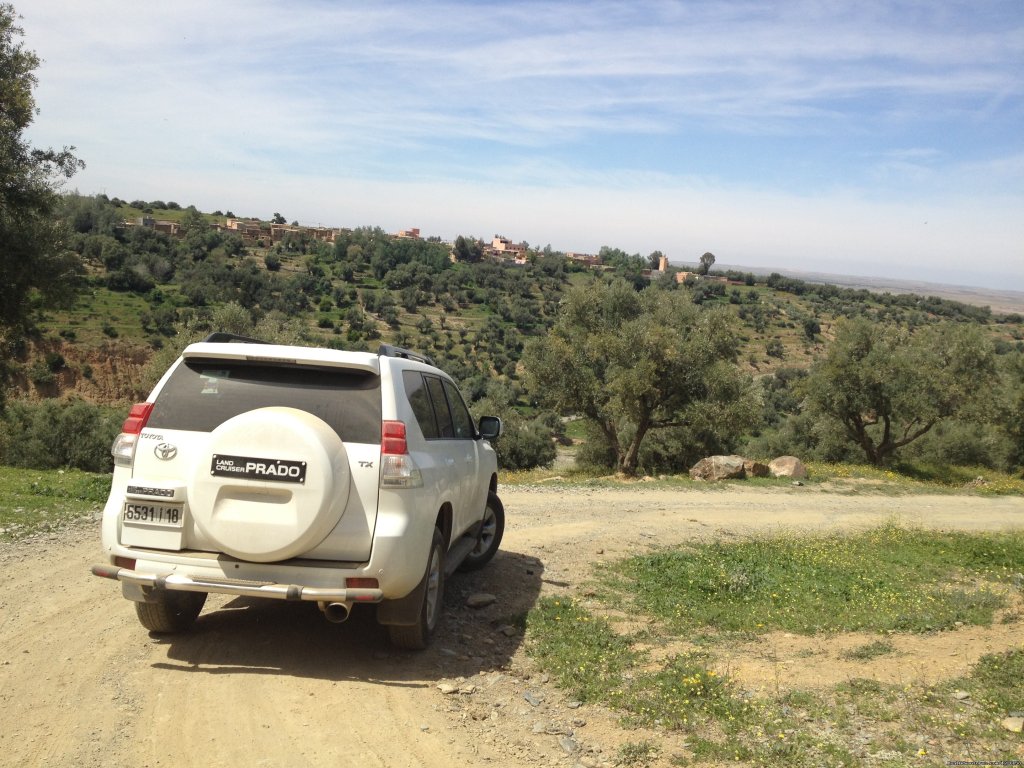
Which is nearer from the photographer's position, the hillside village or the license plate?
the license plate

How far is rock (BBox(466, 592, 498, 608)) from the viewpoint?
7.50 metres

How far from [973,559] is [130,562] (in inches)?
402

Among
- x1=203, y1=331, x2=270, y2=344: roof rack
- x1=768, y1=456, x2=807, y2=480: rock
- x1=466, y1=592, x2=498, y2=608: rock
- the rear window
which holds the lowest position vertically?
x1=768, y1=456, x2=807, y2=480: rock

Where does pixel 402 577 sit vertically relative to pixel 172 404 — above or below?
below

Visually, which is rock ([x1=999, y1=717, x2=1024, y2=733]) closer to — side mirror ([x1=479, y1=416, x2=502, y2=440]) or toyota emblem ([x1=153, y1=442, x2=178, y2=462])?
side mirror ([x1=479, y1=416, x2=502, y2=440])

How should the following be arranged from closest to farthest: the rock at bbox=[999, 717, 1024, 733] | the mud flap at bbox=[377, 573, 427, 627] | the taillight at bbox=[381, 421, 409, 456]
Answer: the rock at bbox=[999, 717, 1024, 733] → the taillight at bbox=[381, 421, 409, 456] → the mud flap at bbox=[377, 573, 427, 627]

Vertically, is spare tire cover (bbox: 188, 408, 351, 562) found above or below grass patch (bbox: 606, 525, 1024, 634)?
above

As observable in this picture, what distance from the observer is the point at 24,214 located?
19.7 meters

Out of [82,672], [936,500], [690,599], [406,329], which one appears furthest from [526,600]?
[406,329]

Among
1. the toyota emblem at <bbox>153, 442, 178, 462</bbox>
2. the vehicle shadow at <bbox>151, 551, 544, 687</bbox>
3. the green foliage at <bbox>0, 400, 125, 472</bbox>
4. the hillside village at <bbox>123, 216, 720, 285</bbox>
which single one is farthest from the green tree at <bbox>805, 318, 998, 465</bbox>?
the hillside village at <bbox>123, 216, 720, 285</bbox>

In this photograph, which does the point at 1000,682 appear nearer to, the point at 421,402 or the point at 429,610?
the point at 429,610

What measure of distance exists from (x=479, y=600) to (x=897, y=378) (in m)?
26.4

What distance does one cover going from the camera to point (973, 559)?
34.1 feet

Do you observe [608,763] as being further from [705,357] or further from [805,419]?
[805,419]
